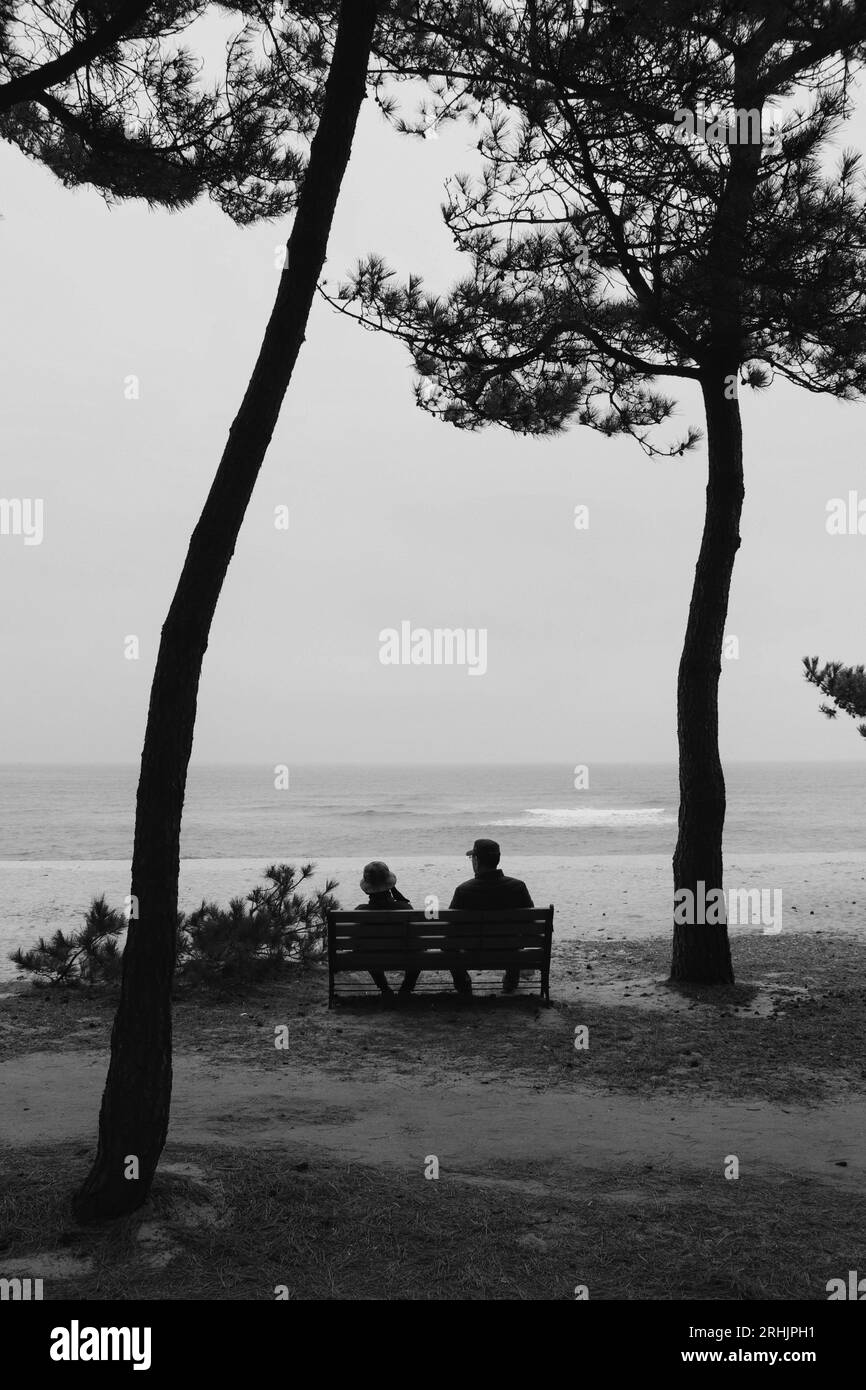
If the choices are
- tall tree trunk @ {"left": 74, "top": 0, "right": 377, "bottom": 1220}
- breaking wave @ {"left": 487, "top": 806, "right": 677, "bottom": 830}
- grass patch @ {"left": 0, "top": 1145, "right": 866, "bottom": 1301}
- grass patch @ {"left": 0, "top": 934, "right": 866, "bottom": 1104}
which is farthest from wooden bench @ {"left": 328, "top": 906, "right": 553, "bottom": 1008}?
breaking wave @ {"left": 487, "top": 806, "right": 677, "bottom": 830}

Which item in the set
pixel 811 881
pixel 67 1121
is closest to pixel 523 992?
pixel 67 1121

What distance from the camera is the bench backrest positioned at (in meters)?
8.55

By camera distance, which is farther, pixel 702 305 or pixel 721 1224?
pixel 702 305

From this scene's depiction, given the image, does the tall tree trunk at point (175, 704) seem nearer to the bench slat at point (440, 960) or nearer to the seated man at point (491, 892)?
the bench slat at point (440, 960)

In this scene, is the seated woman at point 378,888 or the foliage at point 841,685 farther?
the foliage at point 841,685

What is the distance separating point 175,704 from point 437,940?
15.1 ft

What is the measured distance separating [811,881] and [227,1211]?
62.3 ft

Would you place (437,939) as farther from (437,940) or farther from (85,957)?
(85,957)

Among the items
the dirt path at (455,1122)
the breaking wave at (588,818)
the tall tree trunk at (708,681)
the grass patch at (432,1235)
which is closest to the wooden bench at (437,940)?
the dirt path at (455,1122)

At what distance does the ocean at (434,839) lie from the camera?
18.8m
